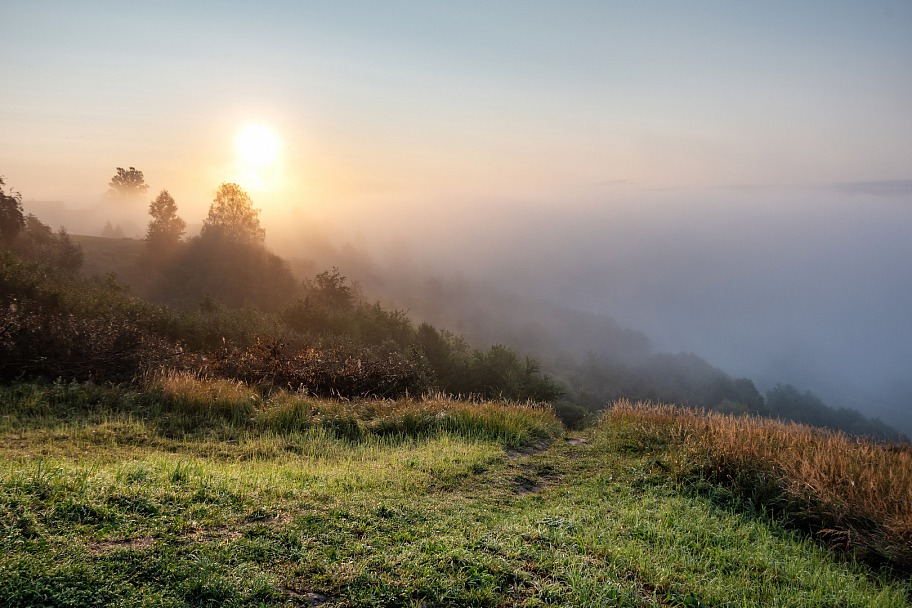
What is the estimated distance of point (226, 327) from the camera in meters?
26.7

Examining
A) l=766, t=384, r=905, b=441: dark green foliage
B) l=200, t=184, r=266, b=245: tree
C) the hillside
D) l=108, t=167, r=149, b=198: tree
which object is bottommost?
l=766, t=384, r=905, b=441: dark green foliage

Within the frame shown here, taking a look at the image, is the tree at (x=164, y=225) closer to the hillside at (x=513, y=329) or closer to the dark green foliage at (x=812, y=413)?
the hillside at (x=513, y=329)

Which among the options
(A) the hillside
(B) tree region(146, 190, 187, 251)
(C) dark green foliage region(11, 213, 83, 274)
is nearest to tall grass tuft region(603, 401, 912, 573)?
(A) the hillside

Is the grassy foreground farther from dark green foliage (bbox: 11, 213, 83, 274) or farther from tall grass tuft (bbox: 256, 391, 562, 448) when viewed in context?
dark green foliage (bbox: 11, 213, 83, 274)

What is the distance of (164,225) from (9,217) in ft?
64.7

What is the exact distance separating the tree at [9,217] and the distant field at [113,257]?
22.8 ft

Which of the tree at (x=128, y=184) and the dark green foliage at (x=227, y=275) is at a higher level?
the tree at (x=128, y=184)

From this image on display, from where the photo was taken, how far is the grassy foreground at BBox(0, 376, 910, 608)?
4.26 meters

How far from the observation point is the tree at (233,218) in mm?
57094

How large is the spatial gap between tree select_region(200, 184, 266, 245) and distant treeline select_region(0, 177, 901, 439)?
14cm

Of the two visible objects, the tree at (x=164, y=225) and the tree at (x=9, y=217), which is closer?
the tree at (x=9, y=217)

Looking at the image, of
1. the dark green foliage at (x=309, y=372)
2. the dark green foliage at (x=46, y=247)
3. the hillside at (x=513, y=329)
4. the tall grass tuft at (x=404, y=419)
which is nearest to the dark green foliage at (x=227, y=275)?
the hillside at (x=513, y=329)

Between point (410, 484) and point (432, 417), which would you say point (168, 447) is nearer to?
point (410, 484)

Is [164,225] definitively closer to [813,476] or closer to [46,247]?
[46,247]
